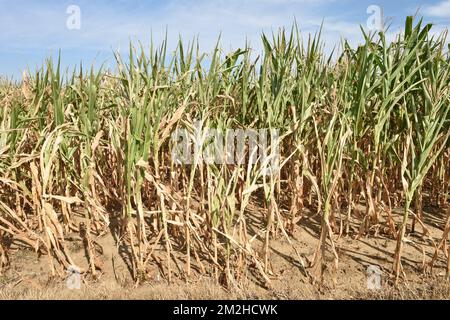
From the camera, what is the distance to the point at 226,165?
300 centimetres

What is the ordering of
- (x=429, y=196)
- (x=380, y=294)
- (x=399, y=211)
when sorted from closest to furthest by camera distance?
(x=380, y=294) → (x=399, y=211) → (x=429, y=196)

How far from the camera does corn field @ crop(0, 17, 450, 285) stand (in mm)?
2533

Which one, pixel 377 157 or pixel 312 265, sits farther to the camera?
pixel 377 157

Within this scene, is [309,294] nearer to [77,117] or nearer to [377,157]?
[377,157]

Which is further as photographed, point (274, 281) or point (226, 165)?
point (226, 165)

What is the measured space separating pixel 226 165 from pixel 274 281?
84 cm

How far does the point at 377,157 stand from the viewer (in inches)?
115

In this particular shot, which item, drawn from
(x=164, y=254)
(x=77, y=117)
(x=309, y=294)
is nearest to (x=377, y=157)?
(x=309, y=294)

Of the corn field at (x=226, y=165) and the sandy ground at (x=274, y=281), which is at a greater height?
the corn field at (x=226, y=165)

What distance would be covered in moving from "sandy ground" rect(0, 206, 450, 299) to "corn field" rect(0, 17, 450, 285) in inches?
2.8

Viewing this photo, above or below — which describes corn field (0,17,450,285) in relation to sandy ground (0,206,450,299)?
above

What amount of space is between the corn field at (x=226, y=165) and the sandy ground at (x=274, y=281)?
0.07m

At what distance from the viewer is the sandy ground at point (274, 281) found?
2.51 meters

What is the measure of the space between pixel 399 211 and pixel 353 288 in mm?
1038
